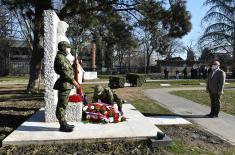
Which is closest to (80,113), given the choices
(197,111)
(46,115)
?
(46,115)

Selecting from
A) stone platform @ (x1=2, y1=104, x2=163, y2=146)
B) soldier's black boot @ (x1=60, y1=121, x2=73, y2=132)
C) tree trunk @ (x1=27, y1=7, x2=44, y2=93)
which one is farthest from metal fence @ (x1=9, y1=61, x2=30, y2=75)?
soldier's black boot @ (x1=60, y1=121, x2=73, y2=132)

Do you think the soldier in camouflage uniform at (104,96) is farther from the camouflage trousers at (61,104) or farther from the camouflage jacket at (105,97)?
the camouflage trousers at (61,104)

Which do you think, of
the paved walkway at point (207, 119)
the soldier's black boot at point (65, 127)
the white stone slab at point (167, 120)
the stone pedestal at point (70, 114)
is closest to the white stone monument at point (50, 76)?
the stone pedestal at point (70, 114)

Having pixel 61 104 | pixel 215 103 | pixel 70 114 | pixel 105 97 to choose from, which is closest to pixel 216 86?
pixel 215 103

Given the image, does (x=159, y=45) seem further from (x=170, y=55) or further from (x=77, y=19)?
(x=77, y=19)

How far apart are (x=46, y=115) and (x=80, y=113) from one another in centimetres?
79

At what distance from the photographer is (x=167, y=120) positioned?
35.6ft

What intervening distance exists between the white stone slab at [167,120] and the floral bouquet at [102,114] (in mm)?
1460

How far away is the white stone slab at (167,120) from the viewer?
1039 centimetres

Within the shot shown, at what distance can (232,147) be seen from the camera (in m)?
7.83

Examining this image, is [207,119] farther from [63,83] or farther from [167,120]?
[63,83]

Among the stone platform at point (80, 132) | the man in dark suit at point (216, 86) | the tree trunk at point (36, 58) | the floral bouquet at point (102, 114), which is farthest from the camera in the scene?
the tree trunk at point (36, 58)

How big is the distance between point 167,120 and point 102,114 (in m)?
2.51

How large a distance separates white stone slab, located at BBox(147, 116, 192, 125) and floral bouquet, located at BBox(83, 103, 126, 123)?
1460 mm
